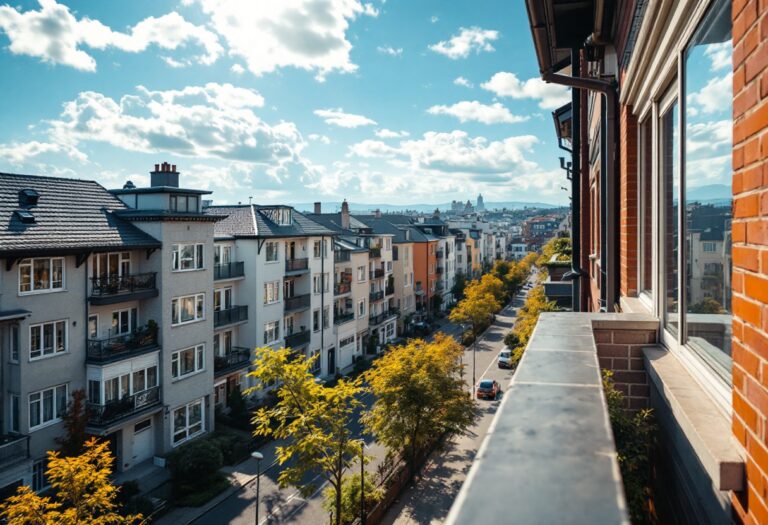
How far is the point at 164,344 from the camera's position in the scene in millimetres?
23203

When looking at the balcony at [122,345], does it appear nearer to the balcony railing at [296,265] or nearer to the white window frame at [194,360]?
the white window frame at [194,360]

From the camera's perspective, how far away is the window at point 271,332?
102ft

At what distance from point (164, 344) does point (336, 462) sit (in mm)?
10492

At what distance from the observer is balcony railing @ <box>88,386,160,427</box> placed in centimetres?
2011

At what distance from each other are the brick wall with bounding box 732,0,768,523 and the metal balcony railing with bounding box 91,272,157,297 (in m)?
22.6

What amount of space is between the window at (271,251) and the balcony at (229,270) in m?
1.79

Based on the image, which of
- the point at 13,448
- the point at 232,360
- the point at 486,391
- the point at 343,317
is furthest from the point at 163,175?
the point at 486,391

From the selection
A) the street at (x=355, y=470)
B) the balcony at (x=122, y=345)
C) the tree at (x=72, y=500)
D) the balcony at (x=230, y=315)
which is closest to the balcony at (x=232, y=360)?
the balcony at (x=230, y=315)

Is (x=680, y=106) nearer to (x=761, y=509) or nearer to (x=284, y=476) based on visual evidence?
(x=761, y=509)

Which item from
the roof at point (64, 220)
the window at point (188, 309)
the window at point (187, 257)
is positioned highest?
the roof at point (64, 220)

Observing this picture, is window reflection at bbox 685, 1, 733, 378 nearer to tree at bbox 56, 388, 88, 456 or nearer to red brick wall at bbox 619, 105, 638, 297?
red brick wall at bbox 619, 105, 638, 297

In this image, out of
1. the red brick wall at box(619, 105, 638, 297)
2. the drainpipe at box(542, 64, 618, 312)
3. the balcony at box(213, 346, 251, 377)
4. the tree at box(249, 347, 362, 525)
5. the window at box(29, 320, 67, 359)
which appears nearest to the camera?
the red brick wall at box(619, 105, 638, 297)

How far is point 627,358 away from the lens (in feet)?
13.9

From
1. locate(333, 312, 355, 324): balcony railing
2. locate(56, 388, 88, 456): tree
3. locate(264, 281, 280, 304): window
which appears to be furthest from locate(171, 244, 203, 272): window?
locate(333, 312, 355, 324): balcony railing
